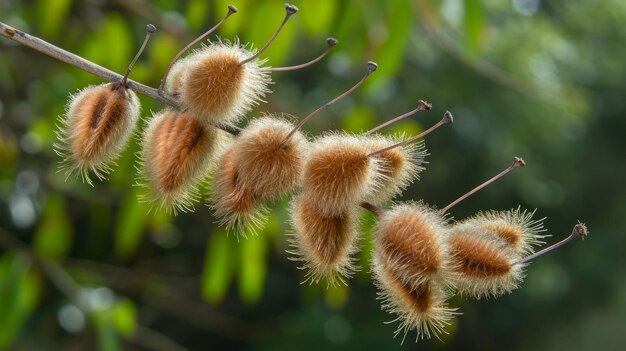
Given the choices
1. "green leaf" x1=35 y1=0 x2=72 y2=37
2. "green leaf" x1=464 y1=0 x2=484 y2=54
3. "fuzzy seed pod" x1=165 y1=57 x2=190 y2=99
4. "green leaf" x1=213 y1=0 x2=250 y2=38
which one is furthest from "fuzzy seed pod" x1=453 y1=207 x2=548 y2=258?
"green leaf" x1=35 y1=0 x2=72 y2=37

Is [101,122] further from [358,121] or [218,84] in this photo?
[358,121]

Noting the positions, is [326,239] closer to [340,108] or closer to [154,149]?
[154,149]

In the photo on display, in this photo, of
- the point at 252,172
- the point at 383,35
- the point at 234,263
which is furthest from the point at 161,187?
the point at 234,263

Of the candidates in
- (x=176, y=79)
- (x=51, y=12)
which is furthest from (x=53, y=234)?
(x=176, y=79)

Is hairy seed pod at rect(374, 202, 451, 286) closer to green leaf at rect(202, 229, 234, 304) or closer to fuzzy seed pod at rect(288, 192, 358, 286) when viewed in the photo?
fuzzy seed pod at rect(288, 192, 358, 286)

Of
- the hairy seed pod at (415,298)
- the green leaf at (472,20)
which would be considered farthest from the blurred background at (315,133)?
the hairy seed pod at (415,298)

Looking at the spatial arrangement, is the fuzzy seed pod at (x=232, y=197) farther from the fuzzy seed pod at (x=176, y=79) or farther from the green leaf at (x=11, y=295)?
the green leaf at (x=11, y=295)
